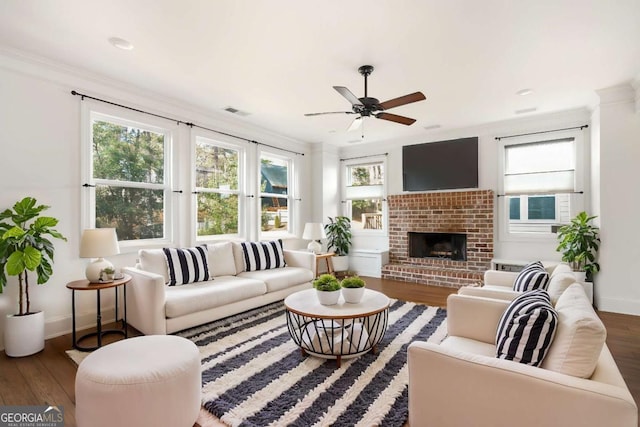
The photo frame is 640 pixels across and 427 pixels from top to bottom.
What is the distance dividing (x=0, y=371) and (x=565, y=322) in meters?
3.77

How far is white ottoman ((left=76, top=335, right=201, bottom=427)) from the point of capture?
158 centimetres

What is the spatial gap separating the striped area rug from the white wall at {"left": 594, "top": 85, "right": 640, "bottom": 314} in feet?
8.34

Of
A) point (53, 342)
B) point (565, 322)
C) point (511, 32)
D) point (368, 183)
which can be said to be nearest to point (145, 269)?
point (53, 342)

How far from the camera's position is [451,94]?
155 inches

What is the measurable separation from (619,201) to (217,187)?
212 inches

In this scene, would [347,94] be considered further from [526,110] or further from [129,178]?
[526,110]

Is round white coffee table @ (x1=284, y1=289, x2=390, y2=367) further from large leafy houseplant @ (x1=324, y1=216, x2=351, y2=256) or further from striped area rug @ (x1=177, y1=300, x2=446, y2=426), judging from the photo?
large leafy houseplant @ (x1=324, y1=216, x2=351, y2=256)

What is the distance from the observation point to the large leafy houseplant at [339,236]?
630cm

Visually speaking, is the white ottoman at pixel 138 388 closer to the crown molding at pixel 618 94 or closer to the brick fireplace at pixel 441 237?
the brick fireplace at pixel 441 237

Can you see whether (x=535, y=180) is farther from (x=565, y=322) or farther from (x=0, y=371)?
(x=0, y=371)

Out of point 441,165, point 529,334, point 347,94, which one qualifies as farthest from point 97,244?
point 441,165

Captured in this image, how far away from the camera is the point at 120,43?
271cm

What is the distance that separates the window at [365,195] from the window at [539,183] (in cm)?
223

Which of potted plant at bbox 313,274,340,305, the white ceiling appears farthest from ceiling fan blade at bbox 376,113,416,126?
potted plant at bbox 313,274,340,305
